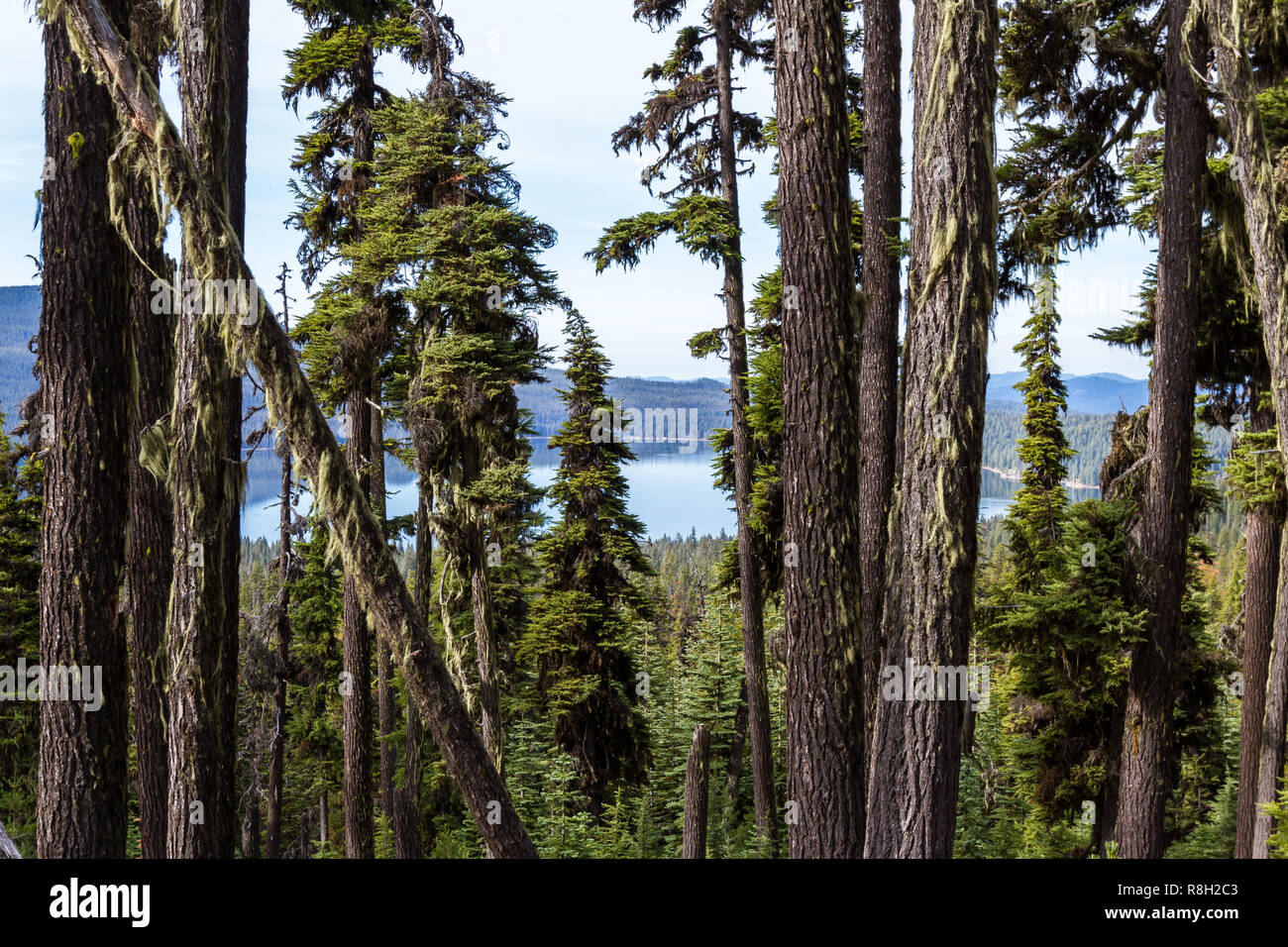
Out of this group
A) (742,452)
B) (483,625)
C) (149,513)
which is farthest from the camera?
(742,452)

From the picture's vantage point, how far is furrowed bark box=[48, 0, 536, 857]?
569cm

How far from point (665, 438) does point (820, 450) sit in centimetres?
1789

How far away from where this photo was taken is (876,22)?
31.0ft

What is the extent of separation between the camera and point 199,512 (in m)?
6.40

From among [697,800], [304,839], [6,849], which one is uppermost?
[6,849]

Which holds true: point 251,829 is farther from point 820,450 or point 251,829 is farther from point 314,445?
point 820,450

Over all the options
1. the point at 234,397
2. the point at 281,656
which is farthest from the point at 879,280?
the point at 281,656

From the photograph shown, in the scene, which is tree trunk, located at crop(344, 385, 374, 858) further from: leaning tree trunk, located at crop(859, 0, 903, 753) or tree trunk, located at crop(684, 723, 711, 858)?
leaning tree trunk, located at crop(859, 0, 903, 753)

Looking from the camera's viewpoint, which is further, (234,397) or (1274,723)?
(1274,723)

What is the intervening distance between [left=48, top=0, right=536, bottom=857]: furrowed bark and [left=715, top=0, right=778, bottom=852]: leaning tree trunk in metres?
10.3

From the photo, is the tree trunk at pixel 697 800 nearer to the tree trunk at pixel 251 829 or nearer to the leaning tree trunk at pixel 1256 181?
the leaning tree trunk at pixel 1256 181

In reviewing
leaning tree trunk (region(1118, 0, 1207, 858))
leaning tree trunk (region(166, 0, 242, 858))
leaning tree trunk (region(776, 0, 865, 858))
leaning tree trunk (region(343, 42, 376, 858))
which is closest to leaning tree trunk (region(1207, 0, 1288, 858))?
leaning tree trunk (region(1118, 0, 1207, 858))
